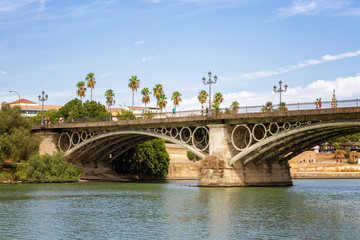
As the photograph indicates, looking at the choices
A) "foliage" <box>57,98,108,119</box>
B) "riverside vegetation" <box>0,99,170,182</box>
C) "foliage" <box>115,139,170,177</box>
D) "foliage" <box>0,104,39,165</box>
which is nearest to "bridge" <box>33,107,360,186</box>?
"riverside vegetation" <box>0,99,170,182</box>

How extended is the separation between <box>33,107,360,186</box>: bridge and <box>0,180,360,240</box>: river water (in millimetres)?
7779

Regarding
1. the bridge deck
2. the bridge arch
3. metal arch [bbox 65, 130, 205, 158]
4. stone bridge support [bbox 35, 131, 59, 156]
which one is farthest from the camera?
stone bridge support [bbox 35, 131, 59, 156]

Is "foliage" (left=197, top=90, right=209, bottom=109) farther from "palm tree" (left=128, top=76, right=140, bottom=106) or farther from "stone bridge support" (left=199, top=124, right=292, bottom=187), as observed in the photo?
"stone bridge support" (left=199, top=124, right=292, bottom=187)

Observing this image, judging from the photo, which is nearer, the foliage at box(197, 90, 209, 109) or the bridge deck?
the bridge deck

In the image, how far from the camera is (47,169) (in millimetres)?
72812

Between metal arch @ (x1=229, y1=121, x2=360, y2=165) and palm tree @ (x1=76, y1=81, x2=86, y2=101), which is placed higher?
palm tree @ (x1=76, y1=81, x2=86, y2=101)

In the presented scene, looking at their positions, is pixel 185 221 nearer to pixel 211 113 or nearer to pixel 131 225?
pixel 131 225

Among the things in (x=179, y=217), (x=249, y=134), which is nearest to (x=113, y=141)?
(x=249, y=134)

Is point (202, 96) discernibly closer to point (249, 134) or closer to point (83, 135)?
point (83, 135)

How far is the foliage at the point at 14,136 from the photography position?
231 ft

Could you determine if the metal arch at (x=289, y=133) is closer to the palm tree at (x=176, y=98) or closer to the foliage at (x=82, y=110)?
the foliage at (x=82, y=110)

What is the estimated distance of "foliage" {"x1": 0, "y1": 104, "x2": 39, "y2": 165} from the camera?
70.4 m

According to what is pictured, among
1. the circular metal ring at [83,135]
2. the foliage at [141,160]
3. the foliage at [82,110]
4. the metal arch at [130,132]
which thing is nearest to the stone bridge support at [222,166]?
the metal arch at [130,132]

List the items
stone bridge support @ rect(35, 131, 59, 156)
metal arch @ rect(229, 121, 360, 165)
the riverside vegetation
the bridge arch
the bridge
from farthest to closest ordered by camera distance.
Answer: stone bridge support @ rect(35, 131, 59, 156) < the bridge arch < the riverside vegetation < the bridge < metal arch @ rect(229, 121, 360, 165)
